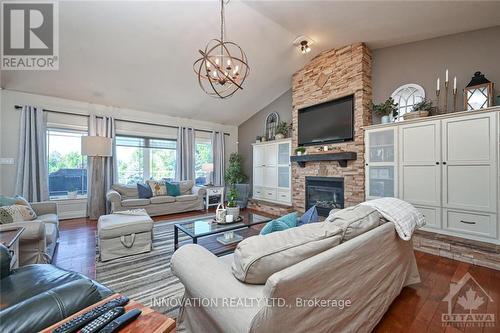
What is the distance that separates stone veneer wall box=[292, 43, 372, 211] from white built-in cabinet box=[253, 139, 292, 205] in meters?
0.42

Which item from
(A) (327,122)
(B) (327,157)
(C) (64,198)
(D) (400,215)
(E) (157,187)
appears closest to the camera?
(D) (400,215)

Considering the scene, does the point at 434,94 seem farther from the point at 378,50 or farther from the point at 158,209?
the point at 158,209

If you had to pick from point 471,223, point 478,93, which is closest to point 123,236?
point 471,223

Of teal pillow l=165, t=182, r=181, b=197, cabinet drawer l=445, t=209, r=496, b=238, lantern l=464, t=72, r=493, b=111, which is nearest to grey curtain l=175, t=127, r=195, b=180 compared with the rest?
teal pillow l=165, t=182, r=181, b=197

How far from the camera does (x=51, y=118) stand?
4047mm

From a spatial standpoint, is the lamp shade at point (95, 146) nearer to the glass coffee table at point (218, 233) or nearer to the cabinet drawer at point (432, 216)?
the glass coffee table at point (218, 233)

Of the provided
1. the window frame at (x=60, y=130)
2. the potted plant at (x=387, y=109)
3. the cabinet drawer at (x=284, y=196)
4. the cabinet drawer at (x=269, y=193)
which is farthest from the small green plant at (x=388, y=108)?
the window frame at (x=60, y=130)

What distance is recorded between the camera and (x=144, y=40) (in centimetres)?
317

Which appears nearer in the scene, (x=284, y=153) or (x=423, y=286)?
(x=423, y=286)

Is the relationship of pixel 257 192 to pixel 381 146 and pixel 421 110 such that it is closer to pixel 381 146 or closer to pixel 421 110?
pixel 381 146

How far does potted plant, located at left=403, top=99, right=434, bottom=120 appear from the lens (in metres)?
2.92

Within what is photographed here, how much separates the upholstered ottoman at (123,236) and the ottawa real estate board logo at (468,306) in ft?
9.56

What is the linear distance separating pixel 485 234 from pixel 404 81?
94.6 inches

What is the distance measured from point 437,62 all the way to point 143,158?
6.05 meters
